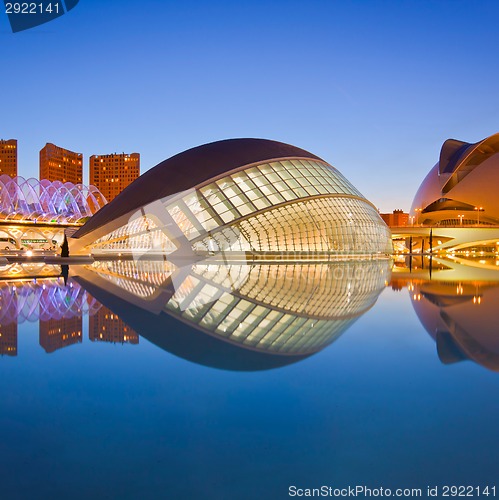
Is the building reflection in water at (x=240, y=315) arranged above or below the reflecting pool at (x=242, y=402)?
above

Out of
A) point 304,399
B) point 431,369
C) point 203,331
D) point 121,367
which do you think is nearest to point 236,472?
point 304,399

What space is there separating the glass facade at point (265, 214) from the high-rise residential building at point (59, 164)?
130m

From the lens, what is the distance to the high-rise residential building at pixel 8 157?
6083 inches

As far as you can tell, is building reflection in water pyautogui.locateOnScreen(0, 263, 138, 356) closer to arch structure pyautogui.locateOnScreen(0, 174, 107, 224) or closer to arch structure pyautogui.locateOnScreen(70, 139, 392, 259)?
arch structure pyautogui.locateOnScreen(70, 139, 392, 259)

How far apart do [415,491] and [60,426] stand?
8.83 ft

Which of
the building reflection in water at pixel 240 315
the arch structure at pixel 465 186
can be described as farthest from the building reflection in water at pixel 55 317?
the arch structure at pixel 465 186

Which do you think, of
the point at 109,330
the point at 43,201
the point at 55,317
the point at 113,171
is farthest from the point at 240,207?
the point at 113,171

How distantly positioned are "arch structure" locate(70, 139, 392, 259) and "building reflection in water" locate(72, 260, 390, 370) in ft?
46.2

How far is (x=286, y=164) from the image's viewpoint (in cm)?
3269

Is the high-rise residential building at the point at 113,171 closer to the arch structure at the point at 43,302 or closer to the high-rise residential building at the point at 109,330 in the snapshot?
the arch structure at the point at 43,302

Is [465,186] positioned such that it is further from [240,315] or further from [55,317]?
[55,317]

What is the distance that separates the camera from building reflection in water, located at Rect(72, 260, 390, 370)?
20.9 ft

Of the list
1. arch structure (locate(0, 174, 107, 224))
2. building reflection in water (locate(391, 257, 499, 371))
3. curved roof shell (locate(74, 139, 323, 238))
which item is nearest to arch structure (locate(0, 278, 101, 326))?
building reflection in water (locate(391, 257, 499, 371))

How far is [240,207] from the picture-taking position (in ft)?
94.7
